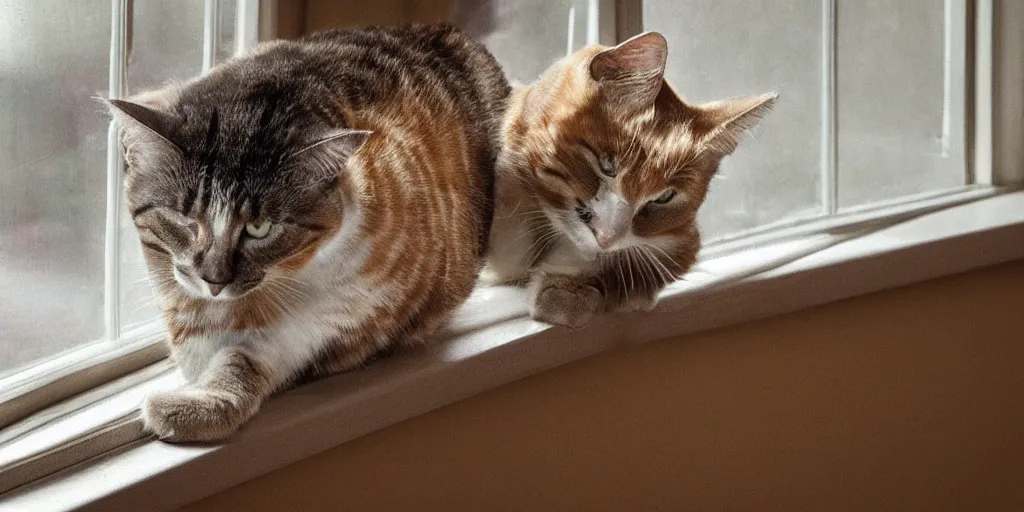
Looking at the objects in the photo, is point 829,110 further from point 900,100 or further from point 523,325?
point 523,325

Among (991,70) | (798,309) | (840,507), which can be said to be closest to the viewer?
(798,309)

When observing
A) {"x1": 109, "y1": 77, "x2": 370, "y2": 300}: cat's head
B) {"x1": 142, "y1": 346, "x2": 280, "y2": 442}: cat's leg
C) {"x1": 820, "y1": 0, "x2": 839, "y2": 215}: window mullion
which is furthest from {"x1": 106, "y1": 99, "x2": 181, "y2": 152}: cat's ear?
{"x1": 820, "y1": 0, "x2": 839, "y2": 215}: window mullion

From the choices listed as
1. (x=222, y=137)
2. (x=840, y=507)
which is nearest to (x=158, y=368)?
(x=222, y=137)

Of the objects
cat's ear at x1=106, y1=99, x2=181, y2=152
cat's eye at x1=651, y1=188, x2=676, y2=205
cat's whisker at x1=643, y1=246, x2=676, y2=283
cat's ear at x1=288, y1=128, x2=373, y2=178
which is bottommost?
cat's whisker at x1=643, y1=246, x2=676, y2=283

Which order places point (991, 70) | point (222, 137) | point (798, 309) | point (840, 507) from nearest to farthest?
point (222, 137), point (798, 309), point (840, 507), point (991, 70)

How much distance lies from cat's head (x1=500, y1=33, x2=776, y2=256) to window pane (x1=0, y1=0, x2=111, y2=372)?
1.72 feet

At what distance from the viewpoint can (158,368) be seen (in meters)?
1.13

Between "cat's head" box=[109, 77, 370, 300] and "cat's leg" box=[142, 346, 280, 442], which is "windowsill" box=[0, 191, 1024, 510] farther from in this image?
"cat's head" box=[109, 77, 370, 300]

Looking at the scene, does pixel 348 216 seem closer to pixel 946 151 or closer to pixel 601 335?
pixel 601 335

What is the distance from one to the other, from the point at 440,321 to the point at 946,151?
1.24m

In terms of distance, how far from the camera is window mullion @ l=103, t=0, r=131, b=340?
1039mm

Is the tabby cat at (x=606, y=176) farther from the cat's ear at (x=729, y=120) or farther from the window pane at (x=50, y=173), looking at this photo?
the window pane at (x=50, y=173)

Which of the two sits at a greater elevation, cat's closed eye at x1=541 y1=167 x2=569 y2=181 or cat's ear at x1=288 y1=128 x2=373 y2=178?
cat's ear at x1=288 y1=128 x2=373 y2=178

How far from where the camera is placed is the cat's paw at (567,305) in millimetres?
1198
